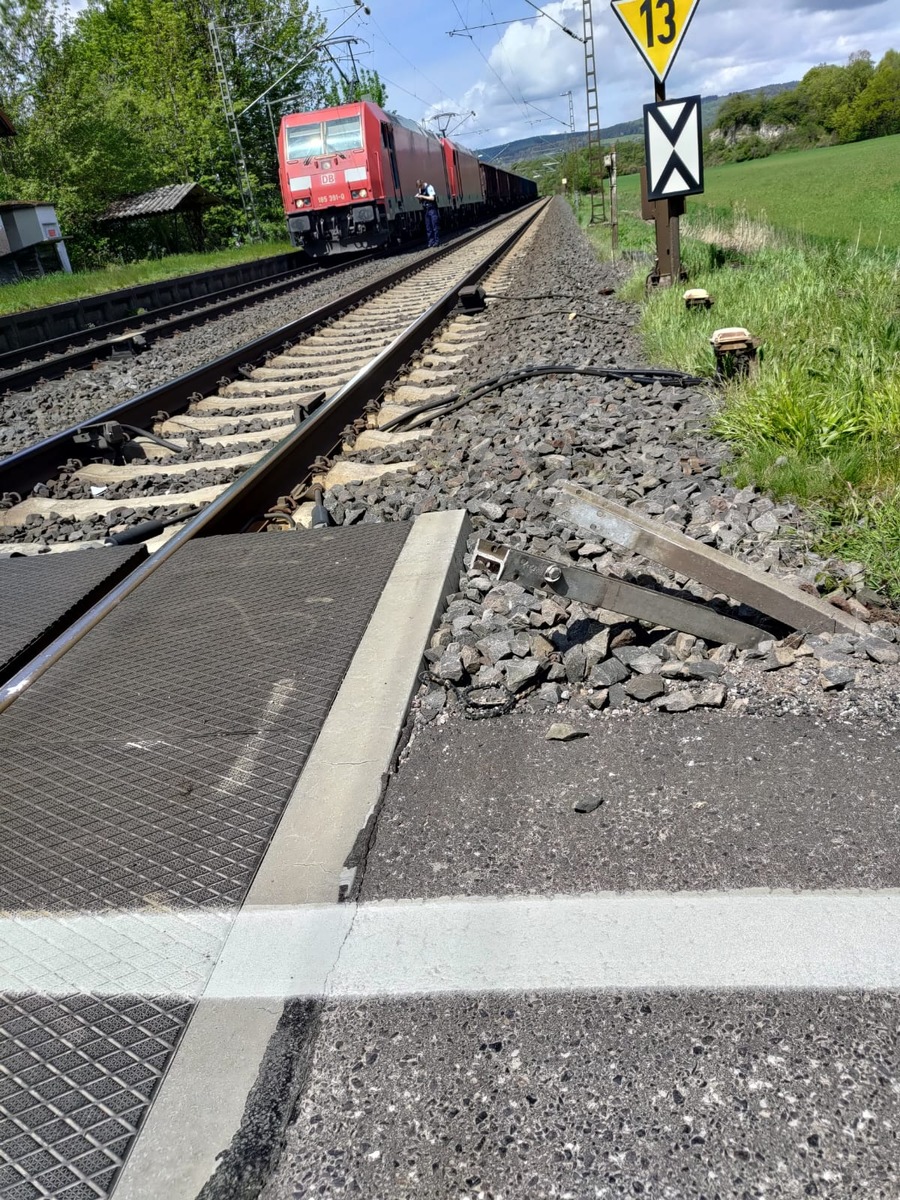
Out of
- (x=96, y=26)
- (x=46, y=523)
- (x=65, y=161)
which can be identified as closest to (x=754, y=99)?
(x=96, y=26)

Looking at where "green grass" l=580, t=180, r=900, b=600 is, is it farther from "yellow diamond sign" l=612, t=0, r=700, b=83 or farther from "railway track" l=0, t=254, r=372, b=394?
"railway track" l=0, t=254, r=372, b=394

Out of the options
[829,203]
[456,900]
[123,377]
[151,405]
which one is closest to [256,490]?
[151,405]

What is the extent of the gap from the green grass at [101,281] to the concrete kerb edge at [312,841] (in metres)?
14.7

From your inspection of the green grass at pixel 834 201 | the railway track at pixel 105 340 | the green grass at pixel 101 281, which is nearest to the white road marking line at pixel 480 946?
the green grass at pixel 834 201

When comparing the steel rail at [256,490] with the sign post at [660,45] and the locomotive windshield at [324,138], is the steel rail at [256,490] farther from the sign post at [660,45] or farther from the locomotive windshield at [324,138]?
the locomotive windshield at [324,138]

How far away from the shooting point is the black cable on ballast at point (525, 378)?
5.66 m

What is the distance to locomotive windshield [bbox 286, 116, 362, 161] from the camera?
790 inches

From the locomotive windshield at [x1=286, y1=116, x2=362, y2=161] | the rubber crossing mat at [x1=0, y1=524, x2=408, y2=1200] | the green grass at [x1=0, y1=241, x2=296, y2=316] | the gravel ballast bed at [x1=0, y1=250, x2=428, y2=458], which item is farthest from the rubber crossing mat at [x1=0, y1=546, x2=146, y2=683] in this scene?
the locomotive windshield at [x1=286, y1=116, x2=362, y2=161]

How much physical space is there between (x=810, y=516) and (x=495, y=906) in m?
2.24

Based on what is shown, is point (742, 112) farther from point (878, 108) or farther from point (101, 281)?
point (101, 281)

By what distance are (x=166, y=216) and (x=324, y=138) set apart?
56.7ft

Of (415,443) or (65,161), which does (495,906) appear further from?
(65,161)

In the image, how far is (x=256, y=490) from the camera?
14.6ft

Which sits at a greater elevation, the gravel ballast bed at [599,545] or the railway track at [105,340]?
the railway track at [105,340]
